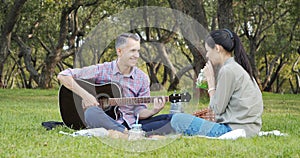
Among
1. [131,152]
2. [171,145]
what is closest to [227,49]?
[171,145]

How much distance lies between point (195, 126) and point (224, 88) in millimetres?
651

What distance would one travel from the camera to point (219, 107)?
5.07 meters

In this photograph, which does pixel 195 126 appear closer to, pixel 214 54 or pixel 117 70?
pixel 214 54

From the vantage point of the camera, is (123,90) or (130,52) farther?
(123,90)

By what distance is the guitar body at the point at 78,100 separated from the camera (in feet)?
17.8

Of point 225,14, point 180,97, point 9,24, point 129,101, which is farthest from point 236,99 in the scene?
point 9,24

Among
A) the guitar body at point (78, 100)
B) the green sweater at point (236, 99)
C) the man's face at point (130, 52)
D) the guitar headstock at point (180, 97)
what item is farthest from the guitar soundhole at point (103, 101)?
the green sweater at point (236, 99)

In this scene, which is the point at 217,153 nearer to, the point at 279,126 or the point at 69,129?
the point at 69,129

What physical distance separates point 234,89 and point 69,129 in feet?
6.75

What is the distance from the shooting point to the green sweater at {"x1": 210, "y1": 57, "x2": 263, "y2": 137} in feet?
16.3

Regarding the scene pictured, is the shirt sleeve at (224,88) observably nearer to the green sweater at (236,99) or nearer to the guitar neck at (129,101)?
the green sweater at (236,99)

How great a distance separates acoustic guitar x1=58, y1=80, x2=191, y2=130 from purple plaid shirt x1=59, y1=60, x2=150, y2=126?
66 millimetres

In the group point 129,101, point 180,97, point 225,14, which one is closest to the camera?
point 180,97

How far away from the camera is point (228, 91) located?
4984 mm
